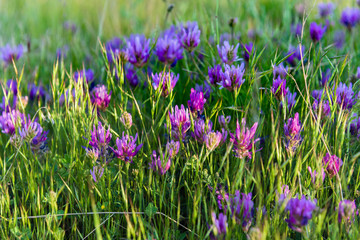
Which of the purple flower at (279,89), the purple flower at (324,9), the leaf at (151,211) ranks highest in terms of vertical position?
the purple flower at (324,9)

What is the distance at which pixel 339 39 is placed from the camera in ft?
8.84

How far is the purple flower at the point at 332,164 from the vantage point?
4.42 ft

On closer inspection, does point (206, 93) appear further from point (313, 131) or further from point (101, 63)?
point (101, 63)

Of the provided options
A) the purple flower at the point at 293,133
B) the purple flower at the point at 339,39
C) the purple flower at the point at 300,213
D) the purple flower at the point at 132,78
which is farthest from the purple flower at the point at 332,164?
the purple flower at the point at 339,39

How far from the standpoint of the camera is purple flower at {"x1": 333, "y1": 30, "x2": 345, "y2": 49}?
260 cm

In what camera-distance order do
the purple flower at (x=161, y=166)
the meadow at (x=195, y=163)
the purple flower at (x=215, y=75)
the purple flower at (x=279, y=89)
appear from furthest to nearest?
the purple flower at (x=215, y=75)
the purple flower at (x=279, y=89)
the purple flower at (x=161, y=166)
the meadow at (x=195, y=163)

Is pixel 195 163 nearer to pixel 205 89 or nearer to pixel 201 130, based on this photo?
pixel 201 130

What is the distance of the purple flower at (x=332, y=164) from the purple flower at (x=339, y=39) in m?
1.40

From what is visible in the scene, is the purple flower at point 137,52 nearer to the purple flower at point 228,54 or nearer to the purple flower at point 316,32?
the purple flower at point 228,54

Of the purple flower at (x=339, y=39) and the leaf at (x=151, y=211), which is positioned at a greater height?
the purple flower at (x=339, y=39)

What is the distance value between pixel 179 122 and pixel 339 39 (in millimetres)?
1731

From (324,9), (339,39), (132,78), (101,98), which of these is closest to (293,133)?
(101,98)

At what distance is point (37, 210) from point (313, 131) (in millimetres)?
1057

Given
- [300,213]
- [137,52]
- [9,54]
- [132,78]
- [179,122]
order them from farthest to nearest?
[9,54] < [132,78] < [137,52] < [179,122] < [300,213]
